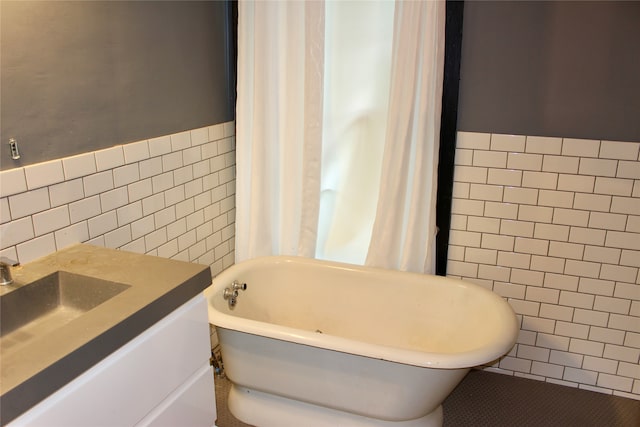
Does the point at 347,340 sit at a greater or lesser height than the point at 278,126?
lesser

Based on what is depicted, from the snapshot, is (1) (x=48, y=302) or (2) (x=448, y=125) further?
(2) (x=448, y=125)

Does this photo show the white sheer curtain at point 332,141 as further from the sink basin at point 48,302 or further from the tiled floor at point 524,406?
the sink basin at point 48,302

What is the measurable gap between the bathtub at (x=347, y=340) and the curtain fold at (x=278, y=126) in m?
0.21

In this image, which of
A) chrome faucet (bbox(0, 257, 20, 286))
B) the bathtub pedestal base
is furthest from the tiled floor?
chrome faucet (bbox(0, 257, 20, 286))

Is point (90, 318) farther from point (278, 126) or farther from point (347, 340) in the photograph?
point (278, 126)

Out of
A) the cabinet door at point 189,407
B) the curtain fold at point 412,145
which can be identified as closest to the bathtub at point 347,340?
the curtain fold at point 412,145

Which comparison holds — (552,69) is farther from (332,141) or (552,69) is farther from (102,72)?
(102,72)

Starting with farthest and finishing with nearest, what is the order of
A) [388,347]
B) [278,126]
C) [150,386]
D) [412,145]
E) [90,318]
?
[278,126] < [412,145] < [388,347] < [150,386] < [90,318]

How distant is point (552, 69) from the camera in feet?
7.42

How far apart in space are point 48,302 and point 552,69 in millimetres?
2239

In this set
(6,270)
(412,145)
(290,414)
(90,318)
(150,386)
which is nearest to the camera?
(90,318)

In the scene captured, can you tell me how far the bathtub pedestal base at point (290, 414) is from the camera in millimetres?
2164

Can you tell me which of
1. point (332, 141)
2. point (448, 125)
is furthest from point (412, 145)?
point (332, 141)

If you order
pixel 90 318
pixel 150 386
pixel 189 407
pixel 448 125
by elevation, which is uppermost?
pixel 448 125
